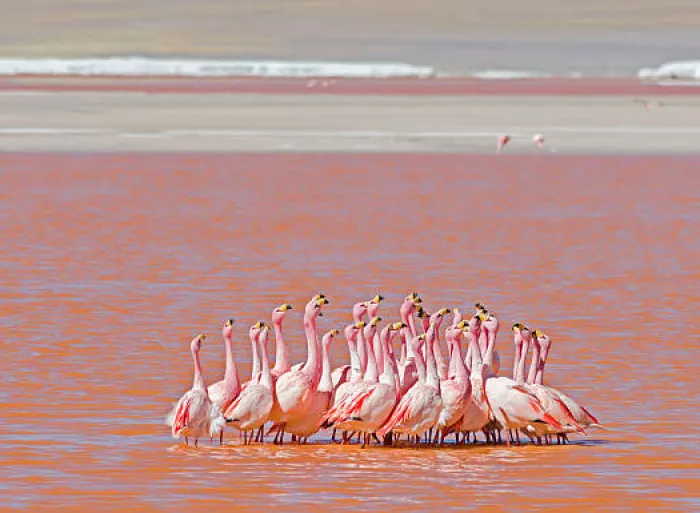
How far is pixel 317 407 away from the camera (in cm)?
1603

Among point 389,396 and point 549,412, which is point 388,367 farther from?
point 549,412

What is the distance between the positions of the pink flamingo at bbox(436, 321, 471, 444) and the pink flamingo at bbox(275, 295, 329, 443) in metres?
0.93

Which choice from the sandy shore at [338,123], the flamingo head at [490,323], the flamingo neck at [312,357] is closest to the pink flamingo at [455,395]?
the flamingo head at [490,323]

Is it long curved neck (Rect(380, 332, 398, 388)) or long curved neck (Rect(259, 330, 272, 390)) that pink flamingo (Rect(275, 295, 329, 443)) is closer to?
long curved neck (Rect(259, 330, 272, 390))

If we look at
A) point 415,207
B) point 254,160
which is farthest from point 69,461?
point 254,160

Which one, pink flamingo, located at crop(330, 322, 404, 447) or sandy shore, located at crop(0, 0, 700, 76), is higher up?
sandy shore, located at crop(0, 0, 700, 76)

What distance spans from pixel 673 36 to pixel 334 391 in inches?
5103

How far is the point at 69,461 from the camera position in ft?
49.8

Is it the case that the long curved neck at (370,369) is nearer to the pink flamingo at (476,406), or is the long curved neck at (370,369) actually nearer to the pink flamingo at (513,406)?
the pink flamingo at (476,406)

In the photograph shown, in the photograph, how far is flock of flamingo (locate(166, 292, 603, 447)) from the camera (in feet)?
51.0

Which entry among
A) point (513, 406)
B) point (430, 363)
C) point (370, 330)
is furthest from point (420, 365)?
point (513, 406)

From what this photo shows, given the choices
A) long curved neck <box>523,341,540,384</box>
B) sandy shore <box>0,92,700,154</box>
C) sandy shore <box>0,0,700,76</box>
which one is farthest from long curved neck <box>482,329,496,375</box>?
sandy shore <box>0,0,700,76</box>

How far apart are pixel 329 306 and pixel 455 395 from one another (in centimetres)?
820

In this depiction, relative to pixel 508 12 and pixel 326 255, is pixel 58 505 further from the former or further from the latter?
pixel 508 12
